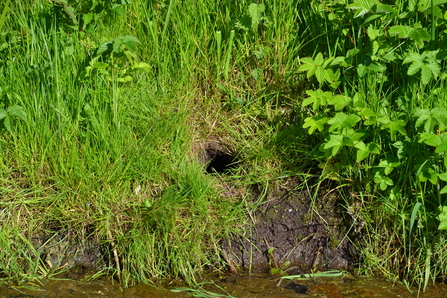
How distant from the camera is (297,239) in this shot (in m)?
2.96

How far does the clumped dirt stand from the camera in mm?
2910

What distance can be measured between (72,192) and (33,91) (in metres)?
0.64

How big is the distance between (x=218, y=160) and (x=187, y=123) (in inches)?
11.8

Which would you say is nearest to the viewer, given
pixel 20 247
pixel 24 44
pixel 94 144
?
pixel 20 247

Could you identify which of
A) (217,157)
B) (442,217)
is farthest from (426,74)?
(217,157)

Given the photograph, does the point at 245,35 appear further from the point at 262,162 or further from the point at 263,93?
the point at 262,162

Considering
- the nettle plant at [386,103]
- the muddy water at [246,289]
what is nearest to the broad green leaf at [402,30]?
the nettle plant at [386,103]

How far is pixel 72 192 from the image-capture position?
2.85 metres

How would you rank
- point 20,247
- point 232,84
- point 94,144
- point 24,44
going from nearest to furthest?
point 20,247, point 94,144, point 24,44, point 232,84

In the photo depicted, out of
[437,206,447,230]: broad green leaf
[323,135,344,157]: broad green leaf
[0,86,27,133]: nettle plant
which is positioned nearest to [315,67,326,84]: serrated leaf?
[323,135,344,157]: broad green leaf

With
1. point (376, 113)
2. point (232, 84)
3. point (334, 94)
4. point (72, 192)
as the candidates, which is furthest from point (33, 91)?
point (376, 113)

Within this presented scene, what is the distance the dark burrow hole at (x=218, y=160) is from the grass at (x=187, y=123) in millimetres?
75

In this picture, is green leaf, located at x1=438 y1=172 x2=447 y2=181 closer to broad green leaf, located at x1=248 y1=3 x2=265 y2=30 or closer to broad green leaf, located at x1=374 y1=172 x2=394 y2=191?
broad green leaf, located at x1=374 y1=172 x2=394 y2=191

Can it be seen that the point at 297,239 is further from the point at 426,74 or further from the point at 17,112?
the point at 17,112
